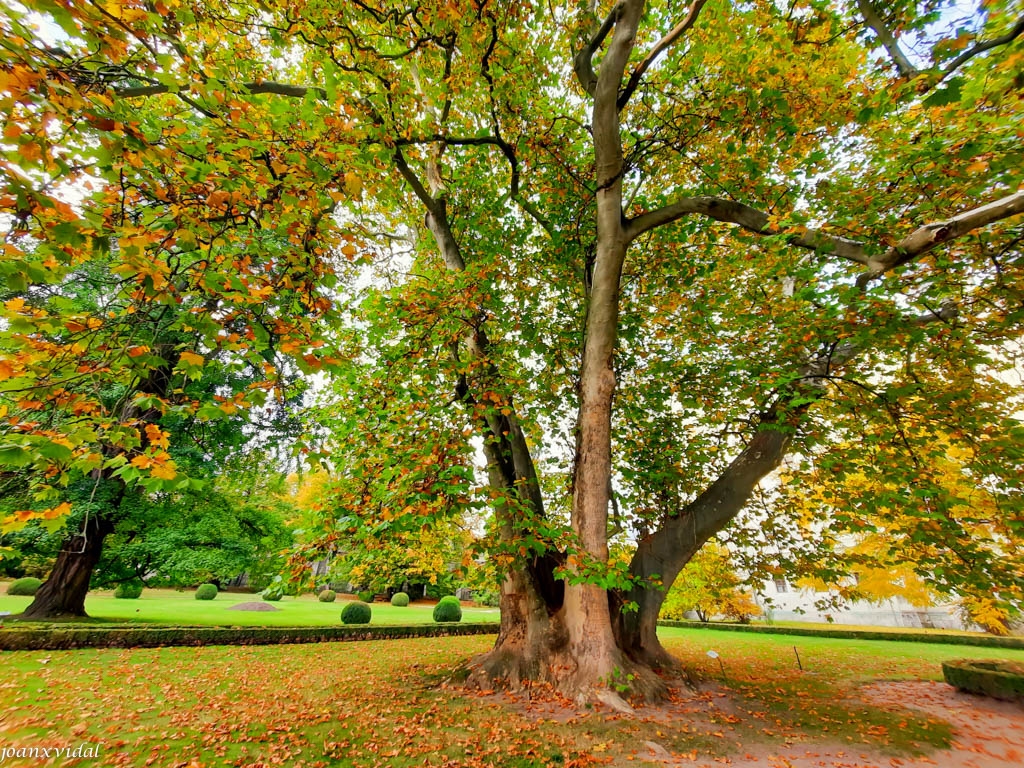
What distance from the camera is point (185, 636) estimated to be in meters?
11.0

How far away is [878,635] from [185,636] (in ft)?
89.9

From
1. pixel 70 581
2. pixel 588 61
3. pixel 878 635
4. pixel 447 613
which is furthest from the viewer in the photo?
pixel 447 613

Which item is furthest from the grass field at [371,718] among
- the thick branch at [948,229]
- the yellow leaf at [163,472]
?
the thick branch at [948,229]

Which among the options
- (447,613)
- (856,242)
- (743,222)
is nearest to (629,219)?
(743,222)

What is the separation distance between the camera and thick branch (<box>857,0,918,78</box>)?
4.78 metres

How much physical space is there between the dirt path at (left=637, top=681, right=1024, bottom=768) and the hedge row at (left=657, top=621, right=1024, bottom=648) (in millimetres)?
14340

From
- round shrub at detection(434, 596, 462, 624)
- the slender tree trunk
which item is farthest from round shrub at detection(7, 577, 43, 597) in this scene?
the slender tree trunk

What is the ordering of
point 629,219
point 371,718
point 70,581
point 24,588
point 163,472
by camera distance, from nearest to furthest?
point 163,472 → point 371,718 → point 629,219 → point 70,581 → point 24,588

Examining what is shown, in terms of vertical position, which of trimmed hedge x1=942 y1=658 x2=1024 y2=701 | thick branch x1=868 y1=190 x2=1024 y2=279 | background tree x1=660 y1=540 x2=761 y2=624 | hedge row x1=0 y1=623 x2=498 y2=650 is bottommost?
hedge row x1=0 y1=623 x2=498 y2=650

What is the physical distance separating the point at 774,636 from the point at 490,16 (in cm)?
2616

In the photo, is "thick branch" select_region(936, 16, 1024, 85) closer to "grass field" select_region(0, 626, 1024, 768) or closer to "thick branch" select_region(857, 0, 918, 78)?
"thick branch" select_region(857, 0, 918, 78)

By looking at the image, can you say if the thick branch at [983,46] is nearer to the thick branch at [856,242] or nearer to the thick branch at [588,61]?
the thick branch at [856,242]

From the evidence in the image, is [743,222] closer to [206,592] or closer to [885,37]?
[885,37]

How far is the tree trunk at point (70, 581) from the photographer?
11.2 meters
